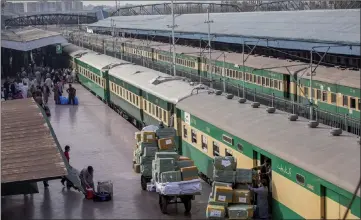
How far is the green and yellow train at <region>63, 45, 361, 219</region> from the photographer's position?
1148 centimetres

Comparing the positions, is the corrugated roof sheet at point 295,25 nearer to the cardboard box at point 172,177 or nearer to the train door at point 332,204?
the cardboard box at point 172,177

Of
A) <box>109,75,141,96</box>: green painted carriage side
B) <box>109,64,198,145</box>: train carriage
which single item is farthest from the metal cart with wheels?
<box>109,75,141,96</box>: green painted carriage side

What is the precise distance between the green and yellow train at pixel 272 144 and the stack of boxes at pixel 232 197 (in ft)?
1.76

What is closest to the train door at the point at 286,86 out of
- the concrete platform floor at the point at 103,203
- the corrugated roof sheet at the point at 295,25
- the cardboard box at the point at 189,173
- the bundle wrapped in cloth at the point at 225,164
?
the corrugated roof sheet at the point at 295,25

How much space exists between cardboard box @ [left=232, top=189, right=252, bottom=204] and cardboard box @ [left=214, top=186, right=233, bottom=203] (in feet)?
0.35

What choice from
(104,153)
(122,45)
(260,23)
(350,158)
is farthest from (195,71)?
(350,158)

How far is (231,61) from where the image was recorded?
35938 mm

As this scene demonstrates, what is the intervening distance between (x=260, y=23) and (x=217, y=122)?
36590mm

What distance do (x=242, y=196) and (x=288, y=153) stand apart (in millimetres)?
1956

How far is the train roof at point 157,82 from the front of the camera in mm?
23528

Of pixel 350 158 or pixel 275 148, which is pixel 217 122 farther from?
pixel 350 158

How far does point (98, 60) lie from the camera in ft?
155

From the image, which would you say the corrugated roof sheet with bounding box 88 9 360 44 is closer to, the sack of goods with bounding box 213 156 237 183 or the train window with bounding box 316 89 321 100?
the train window with bounding box 316 89 321 100

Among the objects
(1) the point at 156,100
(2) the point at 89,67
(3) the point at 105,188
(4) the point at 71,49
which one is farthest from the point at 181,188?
(4) the point at 71,49
